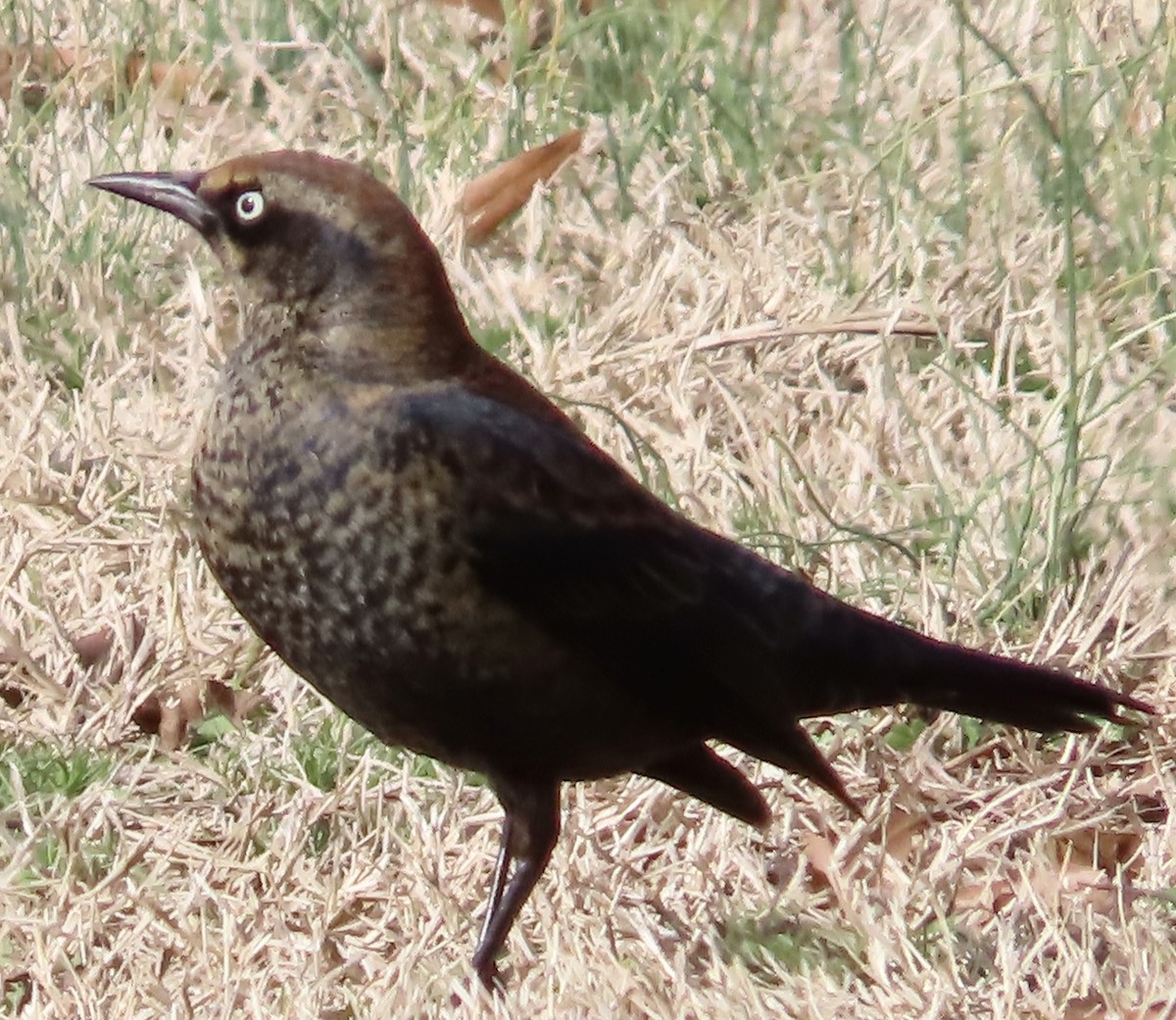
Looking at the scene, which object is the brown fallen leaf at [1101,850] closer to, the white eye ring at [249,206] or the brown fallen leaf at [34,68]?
the white eye ring at [249,206]

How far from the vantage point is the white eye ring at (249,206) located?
9.91 ft

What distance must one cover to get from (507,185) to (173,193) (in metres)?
1.93

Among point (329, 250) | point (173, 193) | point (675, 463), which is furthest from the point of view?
point (675, 463)

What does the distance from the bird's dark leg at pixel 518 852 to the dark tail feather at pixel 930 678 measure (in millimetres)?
367

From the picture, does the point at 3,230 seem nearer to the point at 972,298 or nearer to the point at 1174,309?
the point at 972,298

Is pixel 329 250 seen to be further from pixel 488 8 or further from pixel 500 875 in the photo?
pixel 488 8

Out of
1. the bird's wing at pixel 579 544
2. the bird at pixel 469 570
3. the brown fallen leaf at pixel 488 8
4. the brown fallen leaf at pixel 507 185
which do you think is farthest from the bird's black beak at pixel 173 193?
the brown fallen leaf at pixel 488 8

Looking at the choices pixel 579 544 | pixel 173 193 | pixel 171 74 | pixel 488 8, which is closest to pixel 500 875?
pixel 579 544

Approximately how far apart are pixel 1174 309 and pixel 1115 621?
0.82 m

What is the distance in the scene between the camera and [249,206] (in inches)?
119

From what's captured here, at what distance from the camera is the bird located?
290 cm

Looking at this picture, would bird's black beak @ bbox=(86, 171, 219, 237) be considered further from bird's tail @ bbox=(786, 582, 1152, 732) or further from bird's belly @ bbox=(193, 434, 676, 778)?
bird's tail @ bbox=(786, 582, 1152, 732)

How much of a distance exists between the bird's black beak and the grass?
3.03ft

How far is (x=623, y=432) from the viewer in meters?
4.32
